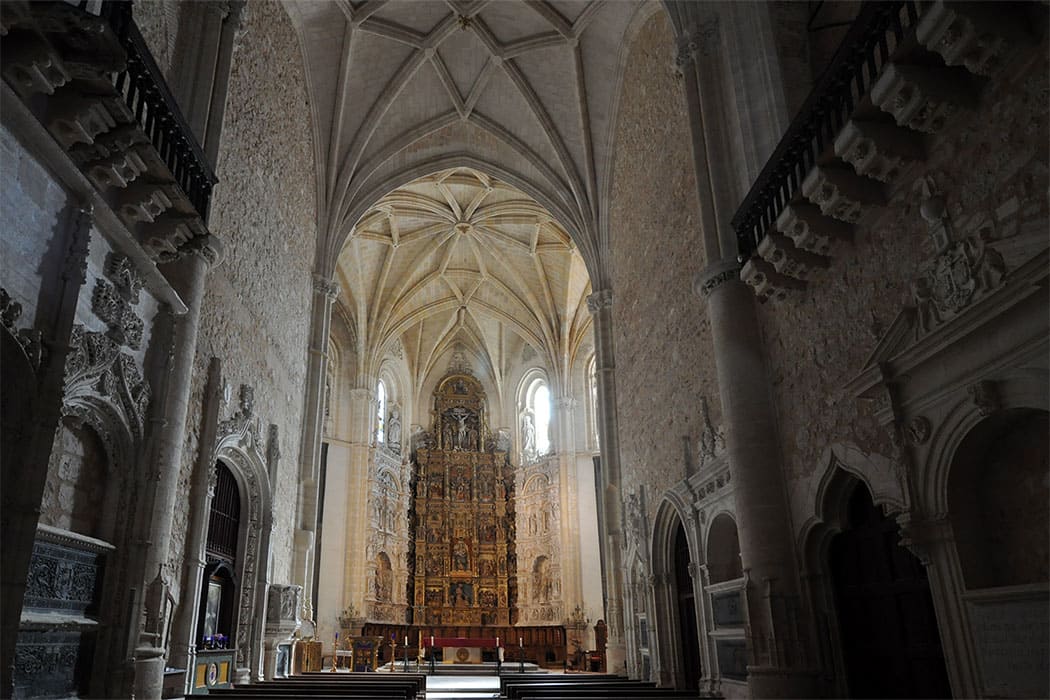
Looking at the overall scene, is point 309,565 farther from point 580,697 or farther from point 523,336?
point 523,336

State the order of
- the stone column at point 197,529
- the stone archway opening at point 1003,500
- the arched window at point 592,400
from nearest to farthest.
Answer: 1. the stone archway opening at point 1003,500
2. the stone column at point 197,529
3. the arched window at point 592,400

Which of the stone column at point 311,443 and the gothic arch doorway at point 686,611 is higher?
the stone column at point 311,443

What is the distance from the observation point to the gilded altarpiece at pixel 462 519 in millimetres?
30844

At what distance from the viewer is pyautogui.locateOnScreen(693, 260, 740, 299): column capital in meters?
10.5

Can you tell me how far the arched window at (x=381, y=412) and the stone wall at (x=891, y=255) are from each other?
913 inches

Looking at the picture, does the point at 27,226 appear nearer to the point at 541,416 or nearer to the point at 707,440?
the point at 707,440

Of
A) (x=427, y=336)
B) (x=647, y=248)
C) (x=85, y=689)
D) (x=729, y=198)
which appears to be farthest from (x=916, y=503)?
(x=427, y=336)

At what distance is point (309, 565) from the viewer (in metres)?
18.4

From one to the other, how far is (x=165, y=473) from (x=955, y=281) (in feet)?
28.5

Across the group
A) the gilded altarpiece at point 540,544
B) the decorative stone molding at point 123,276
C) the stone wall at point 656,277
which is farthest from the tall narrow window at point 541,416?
the decorative stone molding at point 123,276

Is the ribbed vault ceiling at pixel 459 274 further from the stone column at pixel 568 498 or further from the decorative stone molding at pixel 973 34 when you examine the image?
the decorative stone molding at pixel 973 34

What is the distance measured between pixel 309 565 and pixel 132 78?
44.1ft

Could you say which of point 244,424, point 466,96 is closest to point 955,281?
point 244,424

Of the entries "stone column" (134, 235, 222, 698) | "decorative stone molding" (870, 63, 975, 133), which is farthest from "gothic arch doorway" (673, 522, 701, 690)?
"decorative stone molding" (870, 63, 975, 133)
